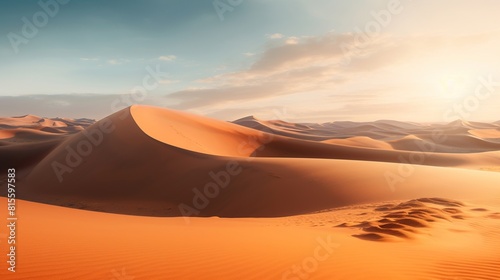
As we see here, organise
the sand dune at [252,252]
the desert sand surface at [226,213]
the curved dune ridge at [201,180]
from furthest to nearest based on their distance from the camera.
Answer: the curved dune ridge at [201,180] < the desert sand surface at [226,213] < the sand dune at [252,252]

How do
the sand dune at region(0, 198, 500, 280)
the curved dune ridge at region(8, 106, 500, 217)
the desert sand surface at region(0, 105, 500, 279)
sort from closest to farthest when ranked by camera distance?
1. the sand dune at region(0, 198, 500, 280)
2. the desert sand surface at region(0, 105, 500, 279)
3. the curved dune ridge at region(8, 106, 500, 217)

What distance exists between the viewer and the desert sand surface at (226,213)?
186 inches

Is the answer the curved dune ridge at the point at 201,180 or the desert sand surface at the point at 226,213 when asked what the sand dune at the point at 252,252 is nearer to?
the desert sand surface at the point at 226,213

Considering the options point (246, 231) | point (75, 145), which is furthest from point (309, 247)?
point (75, 145)

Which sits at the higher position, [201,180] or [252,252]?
[201,180]

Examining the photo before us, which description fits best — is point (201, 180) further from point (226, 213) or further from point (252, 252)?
point (252, 252)

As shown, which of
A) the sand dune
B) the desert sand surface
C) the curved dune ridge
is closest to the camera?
the sand dune

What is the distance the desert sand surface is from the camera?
15.5 ft

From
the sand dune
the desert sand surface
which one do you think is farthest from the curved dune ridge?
the sand dune

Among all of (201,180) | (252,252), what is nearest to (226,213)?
(201,180)

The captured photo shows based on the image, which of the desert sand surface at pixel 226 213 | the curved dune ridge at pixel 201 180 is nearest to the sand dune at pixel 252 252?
the desert sand surface at pixel 226 213

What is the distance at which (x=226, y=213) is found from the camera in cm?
1316

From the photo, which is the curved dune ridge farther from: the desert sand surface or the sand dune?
the sand dune

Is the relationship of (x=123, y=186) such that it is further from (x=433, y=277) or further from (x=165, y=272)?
(x=433, y=277)
